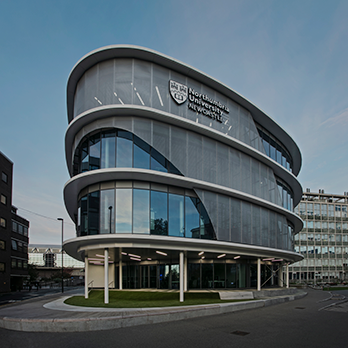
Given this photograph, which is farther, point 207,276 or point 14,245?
point 14,245

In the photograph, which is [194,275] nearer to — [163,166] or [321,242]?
[163,166]

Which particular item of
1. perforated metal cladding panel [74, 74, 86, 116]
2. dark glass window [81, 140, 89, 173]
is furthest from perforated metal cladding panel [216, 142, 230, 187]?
perforated metal cladding panel [74, 74, 86, 116]

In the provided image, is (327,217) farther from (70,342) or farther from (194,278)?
(70,342)

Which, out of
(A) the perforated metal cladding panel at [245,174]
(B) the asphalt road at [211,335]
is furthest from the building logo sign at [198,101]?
(B) the asphalt road at [211,335]

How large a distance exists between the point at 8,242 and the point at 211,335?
50462 mm

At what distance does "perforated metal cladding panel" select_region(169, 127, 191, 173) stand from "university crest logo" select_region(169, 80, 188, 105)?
2301mm

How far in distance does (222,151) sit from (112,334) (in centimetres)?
1695

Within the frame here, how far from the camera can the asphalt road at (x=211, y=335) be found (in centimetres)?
1091

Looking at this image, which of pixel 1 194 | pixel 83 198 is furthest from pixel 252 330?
pixel 1 194

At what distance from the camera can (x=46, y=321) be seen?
13320 mm

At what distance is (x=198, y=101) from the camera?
25.2 metres

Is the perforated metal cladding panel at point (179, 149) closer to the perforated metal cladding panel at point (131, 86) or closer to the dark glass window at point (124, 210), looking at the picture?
the perforated metal cladding panel at point (131, 86)

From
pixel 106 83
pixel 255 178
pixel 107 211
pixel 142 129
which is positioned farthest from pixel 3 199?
pixel 255 178

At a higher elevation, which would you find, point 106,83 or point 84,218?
point 106,83
